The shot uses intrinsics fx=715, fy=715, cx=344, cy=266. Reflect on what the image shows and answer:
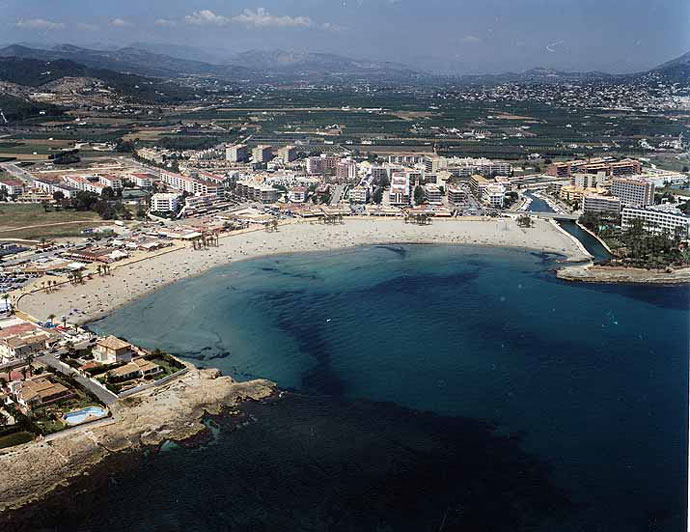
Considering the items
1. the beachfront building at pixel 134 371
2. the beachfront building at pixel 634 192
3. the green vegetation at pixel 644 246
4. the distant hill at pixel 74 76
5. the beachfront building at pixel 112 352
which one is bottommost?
the beachfront building at pixel 134 371

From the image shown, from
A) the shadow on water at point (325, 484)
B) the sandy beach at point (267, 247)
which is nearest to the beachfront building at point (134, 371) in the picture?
the shadow on water at point (325, 484)

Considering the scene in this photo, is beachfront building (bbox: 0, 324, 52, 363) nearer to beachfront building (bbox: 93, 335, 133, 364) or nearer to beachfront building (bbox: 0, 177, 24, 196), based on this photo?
beachfront building (bbox: 93, 335, 133, 364)

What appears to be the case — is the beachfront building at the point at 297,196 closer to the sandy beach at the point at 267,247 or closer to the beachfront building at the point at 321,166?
the sandy beach at the point at 267,247

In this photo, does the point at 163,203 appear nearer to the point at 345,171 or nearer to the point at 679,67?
the point at 345,171

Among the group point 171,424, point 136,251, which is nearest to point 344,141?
point 136,251

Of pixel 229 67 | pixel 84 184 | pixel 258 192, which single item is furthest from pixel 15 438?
pixel 229 67

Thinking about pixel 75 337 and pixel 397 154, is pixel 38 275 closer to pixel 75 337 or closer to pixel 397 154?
pixel 75 337
